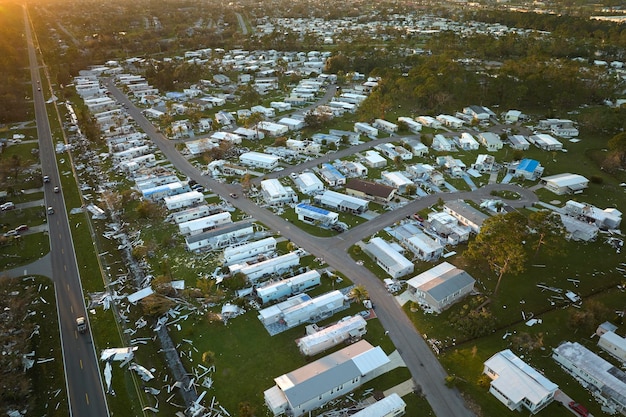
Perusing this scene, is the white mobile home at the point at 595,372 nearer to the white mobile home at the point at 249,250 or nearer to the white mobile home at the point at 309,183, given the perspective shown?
the white mobile home at the point at 249,250

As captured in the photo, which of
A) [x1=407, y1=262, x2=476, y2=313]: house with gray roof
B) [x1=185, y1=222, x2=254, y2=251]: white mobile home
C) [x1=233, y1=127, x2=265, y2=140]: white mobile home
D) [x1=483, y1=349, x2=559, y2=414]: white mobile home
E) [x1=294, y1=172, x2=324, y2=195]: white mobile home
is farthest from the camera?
[x1=233, y1=127, x2=265, y2=140]: white mobile home

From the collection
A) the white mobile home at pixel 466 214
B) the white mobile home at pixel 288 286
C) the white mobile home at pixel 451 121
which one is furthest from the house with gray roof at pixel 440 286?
the white mobile home at pixel 451 121

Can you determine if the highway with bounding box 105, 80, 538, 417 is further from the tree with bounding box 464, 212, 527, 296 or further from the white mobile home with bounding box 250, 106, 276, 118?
the white mobile home with bounding box 250, 106, 276, 118

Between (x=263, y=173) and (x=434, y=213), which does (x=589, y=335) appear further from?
(x=263, y=173)

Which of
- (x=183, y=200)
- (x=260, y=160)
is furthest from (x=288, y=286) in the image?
(x=260, y=160)

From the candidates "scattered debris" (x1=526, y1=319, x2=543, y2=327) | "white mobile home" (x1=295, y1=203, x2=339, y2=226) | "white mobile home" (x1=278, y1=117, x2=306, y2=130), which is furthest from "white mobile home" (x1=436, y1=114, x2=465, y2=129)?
"scattered debris" (x1=526, y1=319, x2=543, y2=327)

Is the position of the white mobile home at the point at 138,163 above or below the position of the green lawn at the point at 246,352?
above
